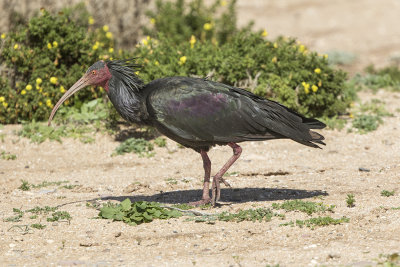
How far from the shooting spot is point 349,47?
18141 millimetres

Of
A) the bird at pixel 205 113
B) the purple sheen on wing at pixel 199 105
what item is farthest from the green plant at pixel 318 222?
the purple sheen on wing at pixel 199 105

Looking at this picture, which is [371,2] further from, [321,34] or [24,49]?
[24,49]

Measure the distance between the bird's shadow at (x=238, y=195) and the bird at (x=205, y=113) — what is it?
0.46m

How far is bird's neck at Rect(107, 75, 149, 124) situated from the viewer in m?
7.72

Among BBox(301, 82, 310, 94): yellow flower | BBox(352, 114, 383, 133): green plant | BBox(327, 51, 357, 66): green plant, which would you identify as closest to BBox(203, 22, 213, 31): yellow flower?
BBox(301, 82, 310, 94): yellow flower

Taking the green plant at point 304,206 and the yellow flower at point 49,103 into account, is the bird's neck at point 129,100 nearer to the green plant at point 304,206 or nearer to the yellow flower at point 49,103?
the green plant at point 304,206

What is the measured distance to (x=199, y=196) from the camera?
8.48 m

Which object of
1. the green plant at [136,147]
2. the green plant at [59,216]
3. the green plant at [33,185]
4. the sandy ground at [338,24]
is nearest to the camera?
the green plant at [59,216]

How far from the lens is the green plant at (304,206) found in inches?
285

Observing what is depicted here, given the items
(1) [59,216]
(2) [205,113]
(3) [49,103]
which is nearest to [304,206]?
(2) [205,113]

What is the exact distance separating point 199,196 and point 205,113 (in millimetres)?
1400

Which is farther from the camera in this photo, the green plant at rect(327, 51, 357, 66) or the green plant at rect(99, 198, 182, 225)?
the green plant at rect(327, 51, 357, 66)

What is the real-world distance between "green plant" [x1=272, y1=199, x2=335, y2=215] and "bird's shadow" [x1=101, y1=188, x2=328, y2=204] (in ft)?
1.62

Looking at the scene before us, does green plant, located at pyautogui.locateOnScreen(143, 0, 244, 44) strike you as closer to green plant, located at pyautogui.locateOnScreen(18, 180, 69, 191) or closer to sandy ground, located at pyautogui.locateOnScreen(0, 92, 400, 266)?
sandy ground, located at pyautogui.locateOnScreen(0, 92, 400, 266)
